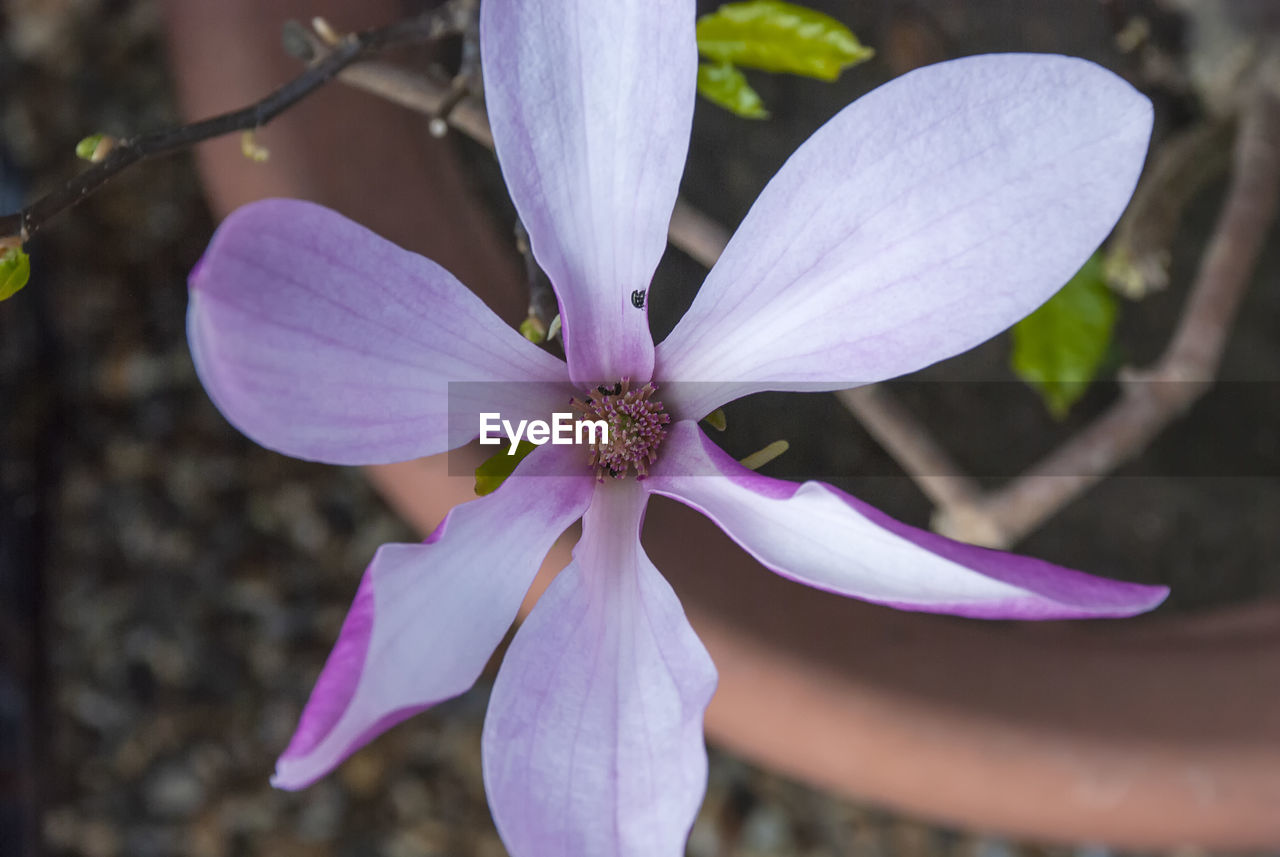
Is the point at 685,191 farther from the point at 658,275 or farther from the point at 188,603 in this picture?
the point at 188,603

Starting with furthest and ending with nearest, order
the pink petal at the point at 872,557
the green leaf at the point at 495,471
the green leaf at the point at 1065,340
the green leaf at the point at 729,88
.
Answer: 1. the green leaf at the point at 1065,340
2. the green leaf at the point at 729,88
3. the green leaf at the point at 495,471
4. the pink petal at the point at 872,557

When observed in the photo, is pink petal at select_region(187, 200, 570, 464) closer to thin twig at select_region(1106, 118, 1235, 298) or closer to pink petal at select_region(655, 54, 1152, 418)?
pink petal at select_region(655, 54, 1152, 418)

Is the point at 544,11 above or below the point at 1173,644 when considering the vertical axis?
above

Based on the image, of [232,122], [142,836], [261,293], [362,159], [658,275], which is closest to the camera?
[261,293]

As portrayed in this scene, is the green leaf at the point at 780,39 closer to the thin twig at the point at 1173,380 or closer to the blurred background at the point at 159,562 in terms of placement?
the thin twig at the point at 1173,380

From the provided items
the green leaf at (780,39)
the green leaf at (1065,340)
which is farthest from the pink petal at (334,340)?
the green leaf at (1065,340)

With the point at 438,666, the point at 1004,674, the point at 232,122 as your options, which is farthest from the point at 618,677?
the point at 1004,674
